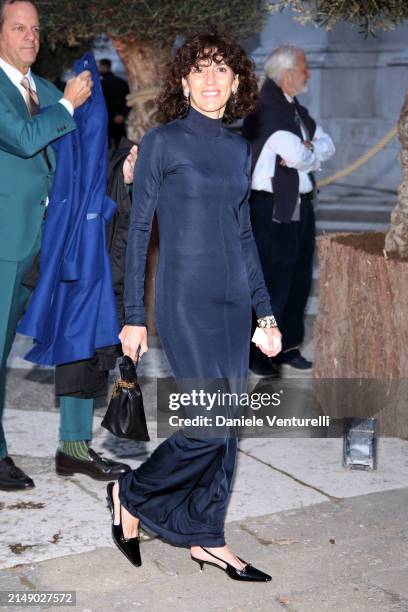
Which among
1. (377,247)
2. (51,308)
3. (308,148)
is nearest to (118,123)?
(308,148)

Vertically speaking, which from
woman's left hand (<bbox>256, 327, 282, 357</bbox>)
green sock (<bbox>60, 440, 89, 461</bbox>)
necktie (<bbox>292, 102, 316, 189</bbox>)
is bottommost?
green sock (<bbox>60, 440, 89, 461</bbox>)

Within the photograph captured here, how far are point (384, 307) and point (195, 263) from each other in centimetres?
207

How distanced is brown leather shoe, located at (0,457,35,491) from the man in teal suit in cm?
2

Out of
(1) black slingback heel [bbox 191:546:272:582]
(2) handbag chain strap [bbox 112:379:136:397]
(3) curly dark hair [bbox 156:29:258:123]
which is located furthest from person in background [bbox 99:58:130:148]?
(1) black slingback heel [bbox 191:546:272:582]

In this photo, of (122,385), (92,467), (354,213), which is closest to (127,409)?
(122,385)

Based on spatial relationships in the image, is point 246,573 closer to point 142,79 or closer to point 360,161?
point 142,79

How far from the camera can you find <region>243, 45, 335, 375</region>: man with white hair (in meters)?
6.88

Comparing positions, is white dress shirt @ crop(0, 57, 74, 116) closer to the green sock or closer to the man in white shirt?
the man in white shirt

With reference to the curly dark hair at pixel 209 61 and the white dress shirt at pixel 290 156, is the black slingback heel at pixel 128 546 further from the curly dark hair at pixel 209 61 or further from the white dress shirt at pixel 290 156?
the white dress shirt at pixel 290 156

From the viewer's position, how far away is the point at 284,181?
688 cm

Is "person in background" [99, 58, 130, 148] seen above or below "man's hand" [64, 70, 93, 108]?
above

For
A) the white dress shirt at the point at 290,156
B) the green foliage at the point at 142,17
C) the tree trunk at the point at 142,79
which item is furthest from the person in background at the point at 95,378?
the tree trunk at the point at 142,79

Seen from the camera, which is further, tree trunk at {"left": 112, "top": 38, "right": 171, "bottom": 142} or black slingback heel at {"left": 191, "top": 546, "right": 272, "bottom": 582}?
tree trunk at {"left": 112, "top": 38, "right": 171, "bottom": 142}

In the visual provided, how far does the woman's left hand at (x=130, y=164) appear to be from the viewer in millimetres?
4758
